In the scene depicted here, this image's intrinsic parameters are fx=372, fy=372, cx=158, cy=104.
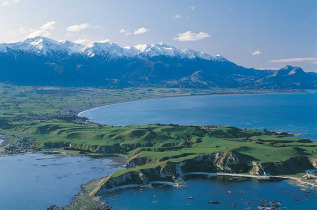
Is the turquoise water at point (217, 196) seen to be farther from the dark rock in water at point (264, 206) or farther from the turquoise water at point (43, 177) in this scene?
the turquoise water at point (43, 177)

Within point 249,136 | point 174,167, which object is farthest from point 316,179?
point 249,136

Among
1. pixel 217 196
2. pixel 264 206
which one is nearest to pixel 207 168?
pixel 217 196

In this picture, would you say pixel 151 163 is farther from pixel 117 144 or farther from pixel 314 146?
pixel 314 146

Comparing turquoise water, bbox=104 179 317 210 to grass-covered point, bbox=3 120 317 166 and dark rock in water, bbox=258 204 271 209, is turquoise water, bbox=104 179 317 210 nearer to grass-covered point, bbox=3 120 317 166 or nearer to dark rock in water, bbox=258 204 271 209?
dark rock in water, bbox=258 204 271 209

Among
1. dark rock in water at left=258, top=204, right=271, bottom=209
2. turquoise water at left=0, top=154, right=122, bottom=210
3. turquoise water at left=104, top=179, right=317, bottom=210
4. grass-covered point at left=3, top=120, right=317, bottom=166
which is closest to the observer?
dark rock in water at left=258, top=204, right=271, bottom=209

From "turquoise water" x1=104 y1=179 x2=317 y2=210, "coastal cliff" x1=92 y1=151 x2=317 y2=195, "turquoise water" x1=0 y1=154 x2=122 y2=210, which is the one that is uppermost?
"coastal cliff" x1=92 y1=151 x2=317 y2=195

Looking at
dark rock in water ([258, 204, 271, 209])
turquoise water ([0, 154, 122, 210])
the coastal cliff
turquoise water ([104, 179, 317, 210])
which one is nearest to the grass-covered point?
the coastal cliff
